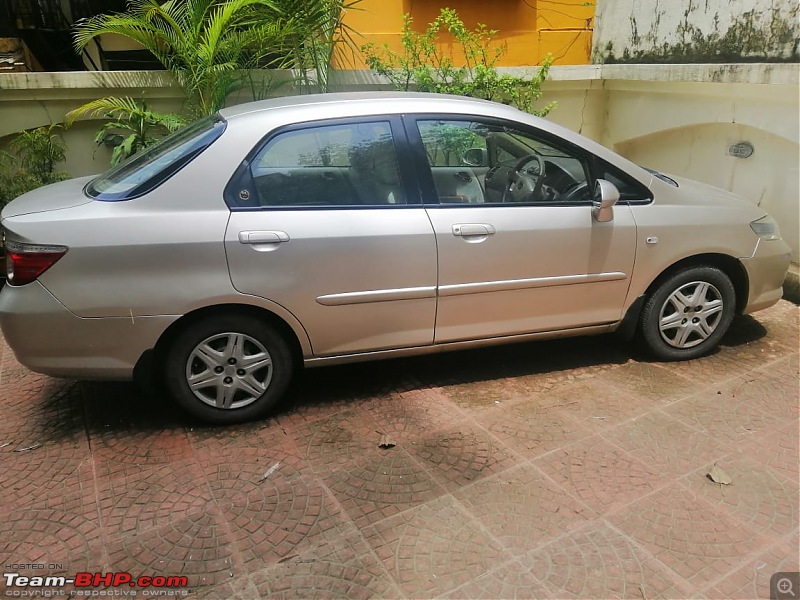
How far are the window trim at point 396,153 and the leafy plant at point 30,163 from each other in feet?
11.0

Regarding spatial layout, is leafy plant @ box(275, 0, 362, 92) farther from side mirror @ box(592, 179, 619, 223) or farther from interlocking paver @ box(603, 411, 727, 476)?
interlocking paver @ box(603, 411, 727, 476)

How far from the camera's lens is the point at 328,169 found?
3207mm

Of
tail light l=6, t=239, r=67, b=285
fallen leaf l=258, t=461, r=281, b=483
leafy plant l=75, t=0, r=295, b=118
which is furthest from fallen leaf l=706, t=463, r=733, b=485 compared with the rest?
leafy plant l=75, t=0, r=295, b=118

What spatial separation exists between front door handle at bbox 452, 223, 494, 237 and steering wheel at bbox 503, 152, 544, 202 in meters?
0.30

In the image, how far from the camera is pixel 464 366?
157 inches

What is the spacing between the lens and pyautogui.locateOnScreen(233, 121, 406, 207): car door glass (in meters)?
3.10

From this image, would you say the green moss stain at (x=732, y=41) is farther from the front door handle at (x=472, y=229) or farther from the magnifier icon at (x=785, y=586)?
the magnifier icon at (x=785, y=586)

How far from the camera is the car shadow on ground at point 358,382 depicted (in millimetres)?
3389

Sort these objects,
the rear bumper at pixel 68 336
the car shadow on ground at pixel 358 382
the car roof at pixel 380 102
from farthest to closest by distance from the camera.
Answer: the car shadow on ground at pixel 358 382 → the car roof at pixel 380 102 → the rear bumper at pixel 68 336

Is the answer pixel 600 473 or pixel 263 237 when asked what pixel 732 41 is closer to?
pixel 600 473

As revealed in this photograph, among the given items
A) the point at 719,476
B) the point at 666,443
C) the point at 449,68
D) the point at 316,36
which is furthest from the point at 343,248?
the point at 449,68

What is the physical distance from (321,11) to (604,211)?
11.1 ft

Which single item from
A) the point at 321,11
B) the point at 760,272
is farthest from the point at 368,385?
the point at 321,11

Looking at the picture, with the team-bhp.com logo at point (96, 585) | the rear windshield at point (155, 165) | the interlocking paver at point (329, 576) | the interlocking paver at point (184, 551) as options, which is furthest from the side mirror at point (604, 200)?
the team-bhp.com logo at point (96, 585)
